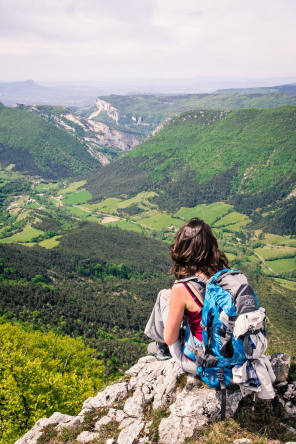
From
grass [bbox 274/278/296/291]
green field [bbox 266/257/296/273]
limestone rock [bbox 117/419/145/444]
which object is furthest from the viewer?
green field [bbox 266/257/296/273]

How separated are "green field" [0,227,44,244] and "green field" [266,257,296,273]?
133 metres

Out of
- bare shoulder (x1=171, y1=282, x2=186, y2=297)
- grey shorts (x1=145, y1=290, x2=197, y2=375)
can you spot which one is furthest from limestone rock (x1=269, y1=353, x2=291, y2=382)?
bare shoulder (x1=171, y1=282, x2=186, y2=297)

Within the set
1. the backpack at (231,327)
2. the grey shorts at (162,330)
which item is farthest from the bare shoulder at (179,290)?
the grey shorts at (162,330)

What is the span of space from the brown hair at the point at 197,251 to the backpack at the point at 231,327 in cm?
47

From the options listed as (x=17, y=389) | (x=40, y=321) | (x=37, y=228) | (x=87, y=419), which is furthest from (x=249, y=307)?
(x=37, y=228)

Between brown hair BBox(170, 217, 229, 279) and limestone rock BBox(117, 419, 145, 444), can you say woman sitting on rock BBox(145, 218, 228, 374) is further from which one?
limestone rock BBox(117, 419, 145, 444)

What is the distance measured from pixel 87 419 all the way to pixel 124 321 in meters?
82.5

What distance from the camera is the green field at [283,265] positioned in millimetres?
150750

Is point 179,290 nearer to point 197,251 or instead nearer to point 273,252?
point 197,251

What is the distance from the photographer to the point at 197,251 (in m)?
8.58

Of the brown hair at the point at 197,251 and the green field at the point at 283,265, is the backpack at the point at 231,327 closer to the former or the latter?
the brown hair at the point at 197,251

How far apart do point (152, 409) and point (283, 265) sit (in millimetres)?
161477

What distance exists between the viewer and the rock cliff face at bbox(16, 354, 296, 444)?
31.4 ft

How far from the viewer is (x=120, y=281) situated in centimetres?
13200
